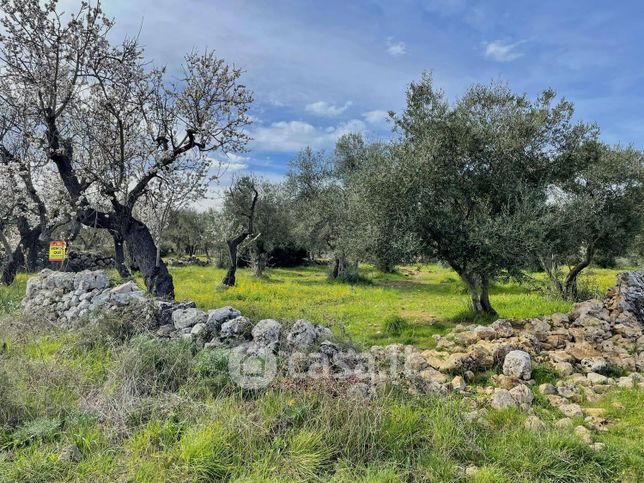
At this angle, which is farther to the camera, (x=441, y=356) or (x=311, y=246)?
(x=311, y=246)

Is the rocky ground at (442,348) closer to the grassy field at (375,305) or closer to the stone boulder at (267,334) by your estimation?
Answer: the stone boulder at (267,334)

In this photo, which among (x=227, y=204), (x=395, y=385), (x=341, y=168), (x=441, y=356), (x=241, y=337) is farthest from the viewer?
(x=227, y=204)

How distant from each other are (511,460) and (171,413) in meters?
3.65

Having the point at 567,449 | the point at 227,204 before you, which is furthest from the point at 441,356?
the point at 227,204

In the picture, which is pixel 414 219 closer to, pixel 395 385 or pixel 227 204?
pixel 395 385

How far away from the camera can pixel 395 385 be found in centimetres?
527

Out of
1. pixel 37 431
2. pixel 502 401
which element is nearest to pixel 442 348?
pixel 502 401

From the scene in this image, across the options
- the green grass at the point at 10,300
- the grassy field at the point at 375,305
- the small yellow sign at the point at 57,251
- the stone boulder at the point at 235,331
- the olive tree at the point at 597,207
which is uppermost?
the olive tree at the point at 597,207

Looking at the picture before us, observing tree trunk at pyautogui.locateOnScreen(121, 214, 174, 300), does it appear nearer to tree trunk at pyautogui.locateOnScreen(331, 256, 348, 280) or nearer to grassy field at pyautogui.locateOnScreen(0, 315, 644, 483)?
grassy field at pyautogui.locateOnScreen(0, 315, 644, 483)

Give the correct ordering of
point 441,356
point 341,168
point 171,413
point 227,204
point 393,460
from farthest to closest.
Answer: point 227,204 < point 341,168 < point 441,356 < point 171,413 < point 393,460

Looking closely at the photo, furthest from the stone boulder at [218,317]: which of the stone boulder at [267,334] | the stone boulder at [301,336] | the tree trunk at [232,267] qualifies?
the tree trunk at [232,267]

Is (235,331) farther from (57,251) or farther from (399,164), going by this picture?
(57,251)

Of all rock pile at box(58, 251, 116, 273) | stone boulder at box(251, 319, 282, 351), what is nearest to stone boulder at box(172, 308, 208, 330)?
stone boulder at box(251, 319, 282, 351)

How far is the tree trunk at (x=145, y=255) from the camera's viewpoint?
467 inches
